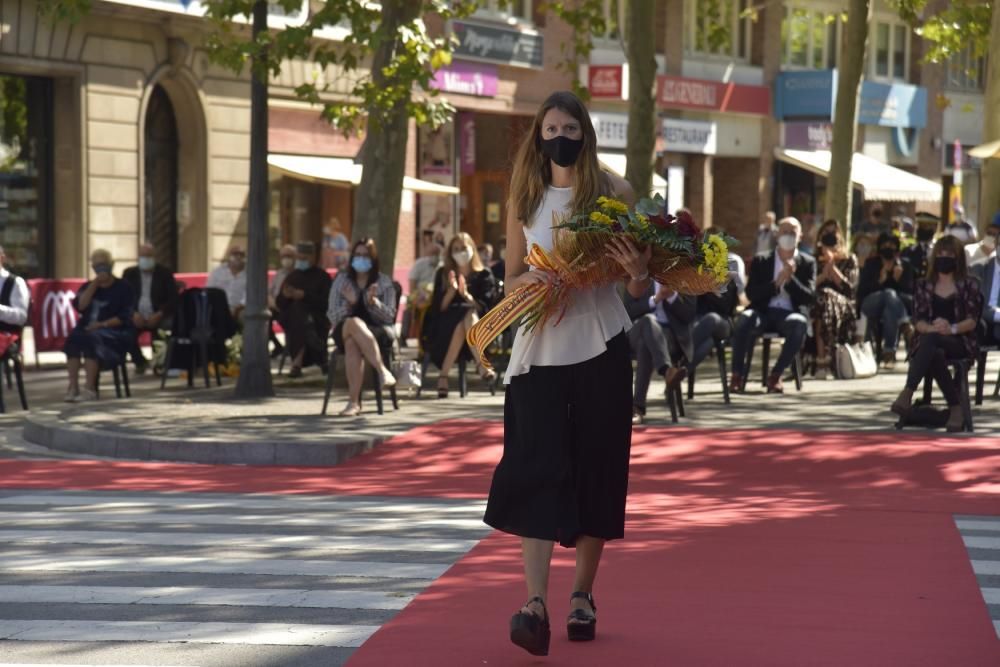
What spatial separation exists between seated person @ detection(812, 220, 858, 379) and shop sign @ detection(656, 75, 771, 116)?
72.1 feet

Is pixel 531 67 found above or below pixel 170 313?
above

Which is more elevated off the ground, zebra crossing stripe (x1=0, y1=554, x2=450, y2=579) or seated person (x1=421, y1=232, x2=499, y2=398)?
seated person (x1=421, y1=232, x2=499, y2=398)

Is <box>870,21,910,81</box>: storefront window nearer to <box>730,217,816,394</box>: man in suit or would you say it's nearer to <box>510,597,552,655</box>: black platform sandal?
<box>730,217,816,394</box>: man in suit

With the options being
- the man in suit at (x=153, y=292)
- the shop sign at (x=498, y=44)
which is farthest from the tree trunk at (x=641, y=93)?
the shop sign at (x=498, y=44)

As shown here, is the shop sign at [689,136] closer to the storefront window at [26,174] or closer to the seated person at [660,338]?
the storefront window at [26,174]

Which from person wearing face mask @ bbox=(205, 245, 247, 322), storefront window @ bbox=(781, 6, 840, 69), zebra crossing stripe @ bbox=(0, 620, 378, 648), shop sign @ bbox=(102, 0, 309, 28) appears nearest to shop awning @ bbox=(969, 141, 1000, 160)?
person wearing face mask @ bbox=(205, 245, 247, 322)

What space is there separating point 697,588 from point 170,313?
40.8ft

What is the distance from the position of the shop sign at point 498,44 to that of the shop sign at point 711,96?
16.4 feet

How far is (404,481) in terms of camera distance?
1243cm

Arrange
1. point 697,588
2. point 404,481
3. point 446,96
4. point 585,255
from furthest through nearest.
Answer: point 446,96 → point 404,481 → point 697,588 → point 585,255

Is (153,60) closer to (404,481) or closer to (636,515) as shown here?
(404,481)

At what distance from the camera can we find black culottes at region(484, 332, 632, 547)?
6410 millimetres

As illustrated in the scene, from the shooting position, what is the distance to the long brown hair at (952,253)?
15.0 m

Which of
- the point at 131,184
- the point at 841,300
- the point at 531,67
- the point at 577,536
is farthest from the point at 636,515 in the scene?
the point at 531,67
